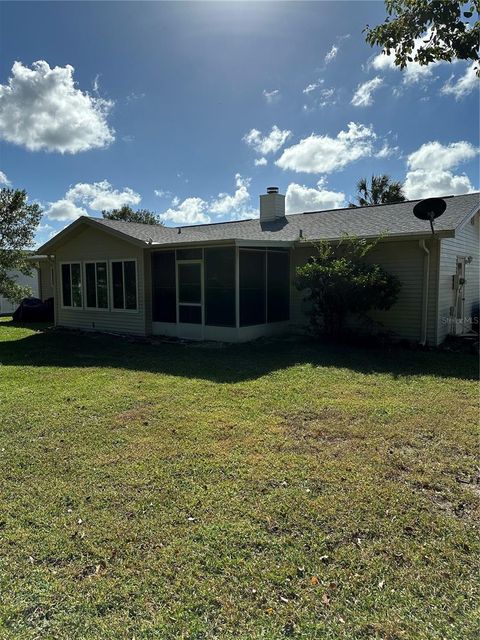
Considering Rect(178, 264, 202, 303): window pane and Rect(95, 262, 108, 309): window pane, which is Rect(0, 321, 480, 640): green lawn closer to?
Rect(178, 264, 202, 303): window pane

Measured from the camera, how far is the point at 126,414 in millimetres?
5559

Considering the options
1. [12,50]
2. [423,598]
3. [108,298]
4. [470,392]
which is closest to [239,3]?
[470,392]

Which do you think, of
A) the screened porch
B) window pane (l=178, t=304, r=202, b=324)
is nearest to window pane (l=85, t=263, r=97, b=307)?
the screened porch

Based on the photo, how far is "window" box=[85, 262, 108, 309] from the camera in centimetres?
1354

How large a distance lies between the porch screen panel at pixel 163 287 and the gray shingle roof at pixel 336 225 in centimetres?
50

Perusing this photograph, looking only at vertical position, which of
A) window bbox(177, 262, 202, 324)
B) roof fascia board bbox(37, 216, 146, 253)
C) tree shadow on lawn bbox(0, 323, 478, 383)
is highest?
roof fascia board bbox(37, 216, 146, 253)

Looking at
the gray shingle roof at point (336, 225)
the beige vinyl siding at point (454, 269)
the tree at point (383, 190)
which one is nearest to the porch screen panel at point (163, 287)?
the gray shingle roof at point (336, 225)

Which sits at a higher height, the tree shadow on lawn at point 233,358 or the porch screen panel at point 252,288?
the porch screen panel at point 252,288

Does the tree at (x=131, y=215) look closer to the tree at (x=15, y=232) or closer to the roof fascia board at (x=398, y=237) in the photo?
the tree at (x=15, y=232)

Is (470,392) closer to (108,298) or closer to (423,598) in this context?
(423,598)

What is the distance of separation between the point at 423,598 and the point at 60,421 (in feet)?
14.2

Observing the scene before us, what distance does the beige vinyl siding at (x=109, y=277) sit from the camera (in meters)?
12.6

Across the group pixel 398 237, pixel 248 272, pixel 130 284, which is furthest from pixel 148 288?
pixel 398 237

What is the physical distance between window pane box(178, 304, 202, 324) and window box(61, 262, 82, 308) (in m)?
4.39
